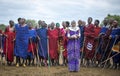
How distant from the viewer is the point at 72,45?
37.4 feet

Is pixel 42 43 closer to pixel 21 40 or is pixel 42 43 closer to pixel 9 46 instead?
pixel 21 40

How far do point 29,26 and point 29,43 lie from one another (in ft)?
2.71

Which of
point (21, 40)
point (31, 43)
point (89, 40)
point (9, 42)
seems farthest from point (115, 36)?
point (9, 42)

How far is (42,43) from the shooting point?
1400cm

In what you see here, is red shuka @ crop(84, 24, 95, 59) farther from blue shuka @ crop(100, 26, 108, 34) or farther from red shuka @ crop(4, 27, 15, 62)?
red shuka @ crop(4, 27, 15, 62)

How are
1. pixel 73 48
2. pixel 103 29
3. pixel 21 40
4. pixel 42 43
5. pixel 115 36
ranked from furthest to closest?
pixel 42 43 < pixel 21 40 < pixel 103 29 < pixel 115 36 < pixel 73 48

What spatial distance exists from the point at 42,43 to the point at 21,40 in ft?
3.58

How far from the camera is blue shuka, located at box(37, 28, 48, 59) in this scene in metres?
13.8

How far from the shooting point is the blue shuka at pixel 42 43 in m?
13.8

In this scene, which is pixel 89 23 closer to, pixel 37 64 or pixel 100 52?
pixel 100 52

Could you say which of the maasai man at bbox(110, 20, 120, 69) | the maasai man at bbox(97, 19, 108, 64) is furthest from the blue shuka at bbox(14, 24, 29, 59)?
the maasai man at bbox(110, 20, 120, 69)

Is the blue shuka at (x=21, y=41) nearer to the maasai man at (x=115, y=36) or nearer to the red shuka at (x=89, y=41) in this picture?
the red shuka at (x=89, y=41)

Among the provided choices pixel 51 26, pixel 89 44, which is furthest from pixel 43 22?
pixel 89 44

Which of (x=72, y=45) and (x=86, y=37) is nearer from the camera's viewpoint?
(x=72, y=45)
